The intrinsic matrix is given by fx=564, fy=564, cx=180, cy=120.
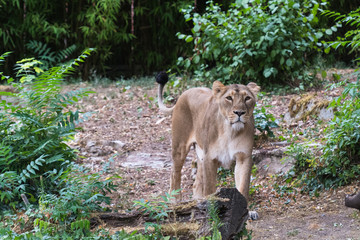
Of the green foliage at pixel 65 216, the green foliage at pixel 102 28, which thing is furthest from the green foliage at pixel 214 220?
the green foliage at pixel 102 28

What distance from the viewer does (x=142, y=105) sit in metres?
8.43

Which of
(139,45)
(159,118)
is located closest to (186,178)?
(159,118)

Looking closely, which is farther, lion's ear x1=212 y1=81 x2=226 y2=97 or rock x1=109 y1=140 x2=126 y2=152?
rock x1=109 y1=140 x2=126 y2=152

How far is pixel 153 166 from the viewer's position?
6.23m

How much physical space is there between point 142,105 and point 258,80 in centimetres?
178

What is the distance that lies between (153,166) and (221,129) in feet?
6.39

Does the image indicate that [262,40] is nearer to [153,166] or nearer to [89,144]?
[153,166]

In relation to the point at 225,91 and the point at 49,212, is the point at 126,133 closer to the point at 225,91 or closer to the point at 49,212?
the point at 225,91

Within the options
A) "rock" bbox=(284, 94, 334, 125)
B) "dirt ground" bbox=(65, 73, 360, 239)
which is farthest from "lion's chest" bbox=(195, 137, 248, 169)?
"rock" bbox=(284, 94, 334, 125)

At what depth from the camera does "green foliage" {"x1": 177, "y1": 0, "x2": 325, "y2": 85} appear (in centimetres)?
741

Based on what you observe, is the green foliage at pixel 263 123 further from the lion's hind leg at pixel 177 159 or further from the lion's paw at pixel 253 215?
the lion's paw at pixel 253 215

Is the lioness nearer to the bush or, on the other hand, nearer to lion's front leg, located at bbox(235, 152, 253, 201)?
lion's front leg, located at bbox(235, 152, 253, 201)

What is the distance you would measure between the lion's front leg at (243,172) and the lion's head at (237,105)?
0.25 m

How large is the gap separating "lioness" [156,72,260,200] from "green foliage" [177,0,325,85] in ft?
8.57
